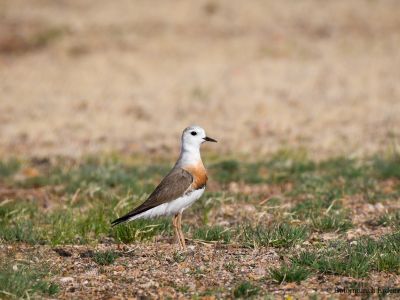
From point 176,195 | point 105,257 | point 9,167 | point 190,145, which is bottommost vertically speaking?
point 105,257

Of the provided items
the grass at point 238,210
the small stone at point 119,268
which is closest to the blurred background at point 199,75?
the grass at point 238,210

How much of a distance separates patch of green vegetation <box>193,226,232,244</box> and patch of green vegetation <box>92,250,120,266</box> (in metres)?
1.15

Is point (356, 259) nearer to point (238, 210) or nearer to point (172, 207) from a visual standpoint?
point (172, 207)

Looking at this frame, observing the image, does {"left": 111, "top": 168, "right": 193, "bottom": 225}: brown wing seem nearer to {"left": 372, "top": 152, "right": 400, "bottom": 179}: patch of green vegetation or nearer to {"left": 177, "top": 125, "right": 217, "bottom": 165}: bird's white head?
{"left": 177, "top": 125, "right": 217, "bottom": 165}: bird's white head

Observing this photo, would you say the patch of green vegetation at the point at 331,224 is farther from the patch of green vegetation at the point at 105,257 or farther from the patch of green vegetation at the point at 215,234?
the patch of green vegetation at the point at 105,257

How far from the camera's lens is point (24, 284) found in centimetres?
631

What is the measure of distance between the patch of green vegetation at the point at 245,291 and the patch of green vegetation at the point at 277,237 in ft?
4.60

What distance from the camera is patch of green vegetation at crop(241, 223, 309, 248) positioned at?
7.84 m

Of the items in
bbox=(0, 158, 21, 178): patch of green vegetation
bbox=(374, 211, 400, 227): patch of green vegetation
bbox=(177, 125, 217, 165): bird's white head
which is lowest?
bbox=(374, 211, 400, 227): patch of green vegetation

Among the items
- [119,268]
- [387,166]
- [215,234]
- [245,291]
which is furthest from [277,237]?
[387,166]

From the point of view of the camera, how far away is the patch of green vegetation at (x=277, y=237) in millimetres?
7836

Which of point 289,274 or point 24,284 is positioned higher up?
point 24,284

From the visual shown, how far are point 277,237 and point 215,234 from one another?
751mm

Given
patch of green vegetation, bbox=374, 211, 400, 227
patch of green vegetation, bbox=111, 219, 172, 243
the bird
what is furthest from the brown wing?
patch of green vegetation, bbox=374, 211, 400, 227
